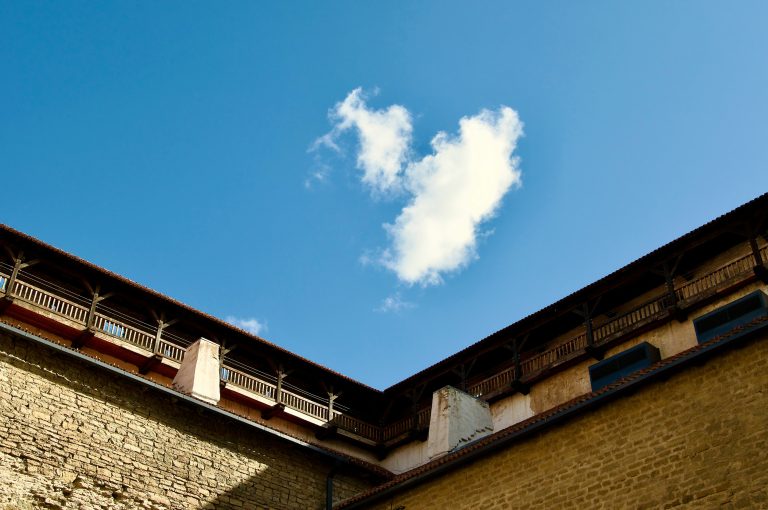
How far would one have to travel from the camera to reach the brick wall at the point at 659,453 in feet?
40.7

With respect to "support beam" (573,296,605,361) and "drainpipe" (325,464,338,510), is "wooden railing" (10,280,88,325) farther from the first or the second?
"support beam" (573,296,605,361)

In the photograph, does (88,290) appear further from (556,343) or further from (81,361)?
(556,343)

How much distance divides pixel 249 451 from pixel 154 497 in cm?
278

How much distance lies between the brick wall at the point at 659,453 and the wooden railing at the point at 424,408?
7.29 meters

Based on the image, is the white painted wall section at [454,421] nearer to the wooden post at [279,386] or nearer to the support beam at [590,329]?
the support beam at [590,329]

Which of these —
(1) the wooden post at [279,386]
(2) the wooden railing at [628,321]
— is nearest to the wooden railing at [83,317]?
(1) the wooden post at [279,386]

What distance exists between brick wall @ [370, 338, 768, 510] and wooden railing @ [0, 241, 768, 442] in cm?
729

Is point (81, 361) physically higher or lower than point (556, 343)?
lower

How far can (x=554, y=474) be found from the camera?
14719mm

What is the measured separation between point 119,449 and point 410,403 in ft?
36.6

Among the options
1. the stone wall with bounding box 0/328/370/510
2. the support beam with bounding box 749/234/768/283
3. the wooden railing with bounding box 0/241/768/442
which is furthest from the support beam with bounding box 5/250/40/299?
the support beam with bounding box 749/234/768/283

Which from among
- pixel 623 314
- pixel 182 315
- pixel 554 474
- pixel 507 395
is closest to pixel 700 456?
pixel 554 474

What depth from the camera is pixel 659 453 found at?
527 inches

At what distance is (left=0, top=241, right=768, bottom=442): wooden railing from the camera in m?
20.9
